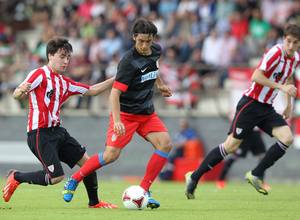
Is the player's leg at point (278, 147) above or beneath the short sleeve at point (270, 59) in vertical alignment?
beneath

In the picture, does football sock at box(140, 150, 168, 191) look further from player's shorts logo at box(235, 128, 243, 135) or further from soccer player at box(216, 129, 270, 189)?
soccer player at box(216, 129, 270, 189)

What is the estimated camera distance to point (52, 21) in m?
25.1

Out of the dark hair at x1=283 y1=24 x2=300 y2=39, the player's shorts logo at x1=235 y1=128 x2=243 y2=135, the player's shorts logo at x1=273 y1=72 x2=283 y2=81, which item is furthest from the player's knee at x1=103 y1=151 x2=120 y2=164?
the dark hair at x1=283 y1=24 x2=300 y2=39

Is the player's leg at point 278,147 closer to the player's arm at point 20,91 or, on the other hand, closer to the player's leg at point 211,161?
the player's leg at point 211,161

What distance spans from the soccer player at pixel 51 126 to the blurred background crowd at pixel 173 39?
9.77 meters

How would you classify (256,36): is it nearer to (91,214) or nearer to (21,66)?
(21,66)

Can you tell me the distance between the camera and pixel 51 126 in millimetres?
10734

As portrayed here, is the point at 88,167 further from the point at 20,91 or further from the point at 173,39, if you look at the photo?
the point at 173,39

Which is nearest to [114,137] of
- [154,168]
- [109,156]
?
[109,156]

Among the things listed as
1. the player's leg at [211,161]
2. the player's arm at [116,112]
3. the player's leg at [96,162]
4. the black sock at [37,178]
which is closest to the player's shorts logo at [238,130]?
the player's leg at [211,161]

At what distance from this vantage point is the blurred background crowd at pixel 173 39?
20500 mm

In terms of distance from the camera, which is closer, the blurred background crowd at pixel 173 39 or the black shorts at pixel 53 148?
the black shorts at pixel 53 148

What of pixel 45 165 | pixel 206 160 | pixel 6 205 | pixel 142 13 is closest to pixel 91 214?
pixel 45 165

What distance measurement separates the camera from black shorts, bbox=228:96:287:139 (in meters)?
12.4
